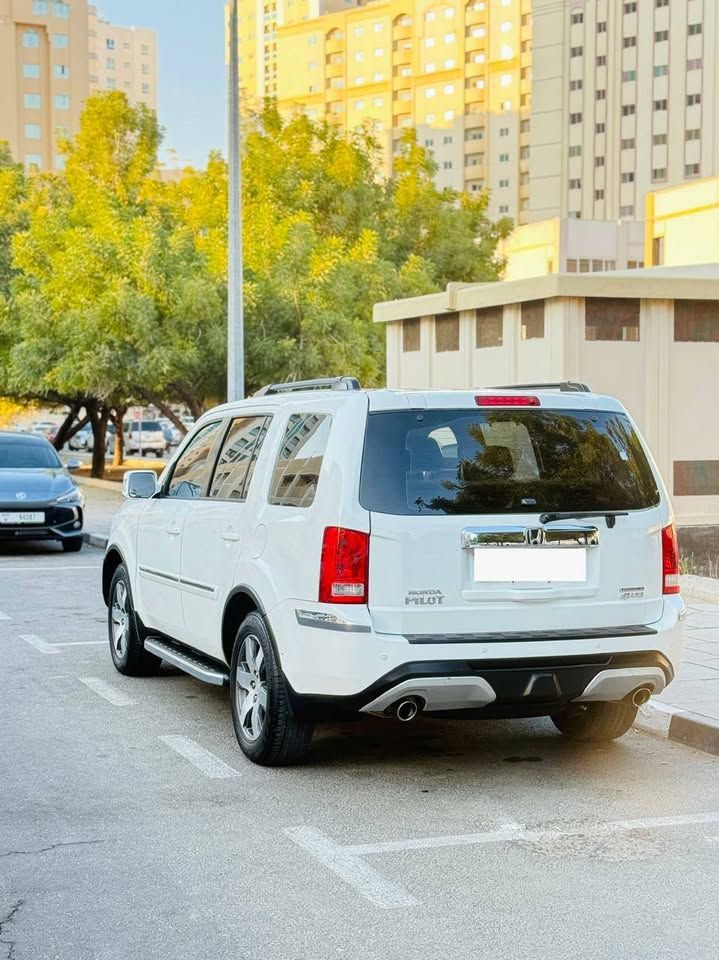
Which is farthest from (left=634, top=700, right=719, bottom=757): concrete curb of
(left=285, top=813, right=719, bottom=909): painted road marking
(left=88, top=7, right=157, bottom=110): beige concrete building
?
(left=88, top=7, right=157, bottom=110): beige concrete building

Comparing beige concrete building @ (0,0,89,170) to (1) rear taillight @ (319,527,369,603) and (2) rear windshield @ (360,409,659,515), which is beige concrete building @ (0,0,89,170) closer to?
(2) rear windshield @ (360,409,659,515)

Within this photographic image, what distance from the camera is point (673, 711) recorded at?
689cm

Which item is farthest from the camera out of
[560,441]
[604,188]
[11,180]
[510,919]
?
[604,188]

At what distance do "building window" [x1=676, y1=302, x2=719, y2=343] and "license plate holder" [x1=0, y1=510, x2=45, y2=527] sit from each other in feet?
25.5

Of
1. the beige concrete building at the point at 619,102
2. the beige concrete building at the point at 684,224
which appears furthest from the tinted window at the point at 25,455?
the beige concrete building at the point at 619,102

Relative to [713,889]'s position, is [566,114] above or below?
above

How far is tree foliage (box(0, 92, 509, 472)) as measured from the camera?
2658cm

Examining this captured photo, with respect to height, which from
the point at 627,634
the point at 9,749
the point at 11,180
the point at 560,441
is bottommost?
the point at 9,749

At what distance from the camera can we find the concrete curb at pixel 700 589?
10.6 m

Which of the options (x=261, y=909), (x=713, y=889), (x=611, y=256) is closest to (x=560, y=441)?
(x=713, y=889)

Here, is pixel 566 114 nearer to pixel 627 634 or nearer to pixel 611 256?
pixel 611 256

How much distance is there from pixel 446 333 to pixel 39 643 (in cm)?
747

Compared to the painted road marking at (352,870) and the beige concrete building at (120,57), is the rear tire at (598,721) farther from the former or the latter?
the beige concrete building at (120,57)

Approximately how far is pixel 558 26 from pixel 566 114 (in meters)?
6.54
